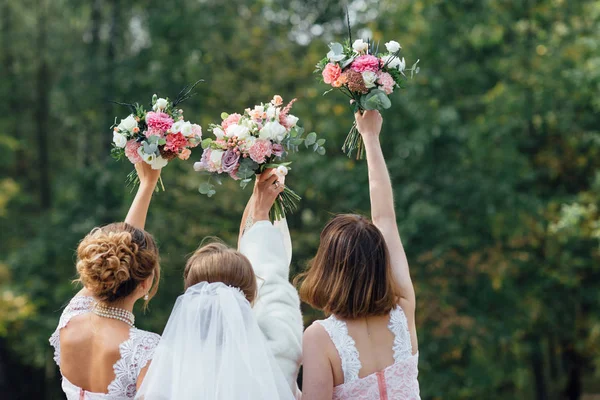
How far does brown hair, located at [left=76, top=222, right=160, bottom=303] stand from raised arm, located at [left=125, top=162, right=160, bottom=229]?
340mm

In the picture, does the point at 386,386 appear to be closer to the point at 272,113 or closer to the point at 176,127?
the point at 272,113

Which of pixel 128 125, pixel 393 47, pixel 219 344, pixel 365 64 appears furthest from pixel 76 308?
pixel 393 47

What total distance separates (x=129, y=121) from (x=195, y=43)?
1244 cm

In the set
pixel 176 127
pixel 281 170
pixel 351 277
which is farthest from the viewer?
pixel 176 127

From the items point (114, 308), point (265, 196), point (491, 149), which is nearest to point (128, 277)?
point (114, 308)

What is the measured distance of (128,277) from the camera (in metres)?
3.47

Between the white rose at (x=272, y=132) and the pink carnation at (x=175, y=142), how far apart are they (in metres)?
0.43

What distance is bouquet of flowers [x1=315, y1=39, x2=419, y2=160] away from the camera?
4.20 m

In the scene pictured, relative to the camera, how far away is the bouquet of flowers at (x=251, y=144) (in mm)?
4277

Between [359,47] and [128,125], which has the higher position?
[359,47]

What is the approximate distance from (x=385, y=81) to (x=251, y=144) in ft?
2.56

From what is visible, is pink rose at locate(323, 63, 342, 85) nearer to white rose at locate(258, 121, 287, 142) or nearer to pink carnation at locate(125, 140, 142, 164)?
white rose at locate(258, 121, 287, 142)

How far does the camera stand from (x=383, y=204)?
148 inches

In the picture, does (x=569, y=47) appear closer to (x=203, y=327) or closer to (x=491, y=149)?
(x=491, y=149)
